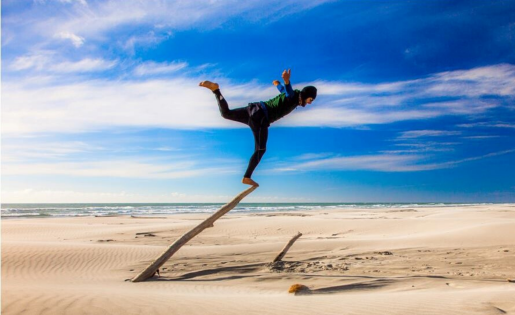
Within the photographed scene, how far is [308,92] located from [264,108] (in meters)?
0.64

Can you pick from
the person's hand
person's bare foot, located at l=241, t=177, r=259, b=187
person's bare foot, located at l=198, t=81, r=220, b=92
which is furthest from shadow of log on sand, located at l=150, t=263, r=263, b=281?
the person's hand

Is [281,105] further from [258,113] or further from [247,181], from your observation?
[247,181]

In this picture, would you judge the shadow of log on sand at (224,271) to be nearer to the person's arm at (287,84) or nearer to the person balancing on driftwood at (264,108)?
the person balancing on driftwood at (264,108)

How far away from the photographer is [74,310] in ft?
14.6

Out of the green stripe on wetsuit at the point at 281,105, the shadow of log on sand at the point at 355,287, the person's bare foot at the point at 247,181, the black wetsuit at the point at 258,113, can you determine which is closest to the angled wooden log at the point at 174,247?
the person's bare foot at the point at 247,181

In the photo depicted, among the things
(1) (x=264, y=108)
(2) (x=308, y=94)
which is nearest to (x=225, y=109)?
(1) (x=264, y=108)

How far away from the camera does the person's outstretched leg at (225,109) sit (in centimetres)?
495

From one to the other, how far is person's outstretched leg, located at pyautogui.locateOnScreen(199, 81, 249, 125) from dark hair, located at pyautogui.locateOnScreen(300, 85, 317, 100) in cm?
83

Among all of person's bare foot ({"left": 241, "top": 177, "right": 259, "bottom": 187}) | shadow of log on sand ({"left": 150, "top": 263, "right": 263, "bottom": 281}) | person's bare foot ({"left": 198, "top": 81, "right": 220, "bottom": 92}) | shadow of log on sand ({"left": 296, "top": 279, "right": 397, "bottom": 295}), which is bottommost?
shadow of log on sand ({"left": 150, "top": 263, "right": 263, "bottom": 281})

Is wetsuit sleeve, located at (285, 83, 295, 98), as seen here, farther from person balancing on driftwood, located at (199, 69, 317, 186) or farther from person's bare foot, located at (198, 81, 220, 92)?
person's bare foot, located at (198, 81, 220, 92)

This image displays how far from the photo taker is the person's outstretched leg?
16.2ft

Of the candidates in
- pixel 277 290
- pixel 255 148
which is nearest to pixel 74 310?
pixel 255 148

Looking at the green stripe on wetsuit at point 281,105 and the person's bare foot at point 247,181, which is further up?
the green stripe on wetsuit at point 281,105

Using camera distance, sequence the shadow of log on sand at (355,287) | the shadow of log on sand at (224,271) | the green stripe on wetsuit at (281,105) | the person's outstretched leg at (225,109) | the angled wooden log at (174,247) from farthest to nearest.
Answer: the shadow of log on sand at (224,271) < the angled wooden log at (174,247) < the shadow of log on sand at (355,287) < the person's outstretched leg at (225,109) < the green stripe on wetsuit at (281,105)
